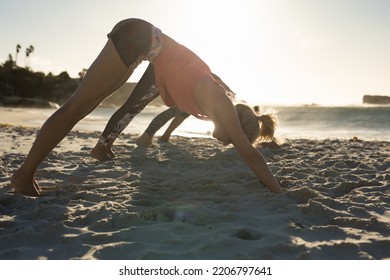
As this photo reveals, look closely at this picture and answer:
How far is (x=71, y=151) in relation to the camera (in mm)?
5258

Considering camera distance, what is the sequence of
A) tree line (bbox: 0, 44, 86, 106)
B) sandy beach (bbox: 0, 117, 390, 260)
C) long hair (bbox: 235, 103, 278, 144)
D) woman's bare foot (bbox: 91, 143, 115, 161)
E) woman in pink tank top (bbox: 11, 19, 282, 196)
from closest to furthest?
sandy beach (bbox: 0, 117, 390, 260)
woman in pink tank top (bbox: 11, 19, 282, 196)
long hair (bbox: 235, 103, 278, 144)
woman's bare foot (bbox: 91, 143, 115, 161)
tree line (bbox: 0, 44, 86, 106)

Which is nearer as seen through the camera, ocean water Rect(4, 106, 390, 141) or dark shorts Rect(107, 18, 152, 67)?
dark shorts Rect(107, 18, 152, 67)

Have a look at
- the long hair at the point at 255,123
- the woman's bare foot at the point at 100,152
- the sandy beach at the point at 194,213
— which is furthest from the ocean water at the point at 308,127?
the woman's bare foot at the point at 100,152

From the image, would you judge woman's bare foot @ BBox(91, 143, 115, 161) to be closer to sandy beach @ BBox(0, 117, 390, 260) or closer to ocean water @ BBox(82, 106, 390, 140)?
sandy beach @ BBox(0, 117, 390, 260)

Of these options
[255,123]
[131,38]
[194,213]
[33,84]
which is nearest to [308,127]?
[255,123]

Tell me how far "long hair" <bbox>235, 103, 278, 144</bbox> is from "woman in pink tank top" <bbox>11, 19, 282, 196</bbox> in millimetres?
303

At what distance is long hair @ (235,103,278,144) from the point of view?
332 centimetres

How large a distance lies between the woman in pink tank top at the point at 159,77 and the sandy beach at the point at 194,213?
0.26 m

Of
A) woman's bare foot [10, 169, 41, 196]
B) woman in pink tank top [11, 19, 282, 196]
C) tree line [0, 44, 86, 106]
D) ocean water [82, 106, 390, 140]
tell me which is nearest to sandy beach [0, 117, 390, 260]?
woman's bare foot [10, 169, 41, 196]

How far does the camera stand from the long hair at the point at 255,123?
3.32 m

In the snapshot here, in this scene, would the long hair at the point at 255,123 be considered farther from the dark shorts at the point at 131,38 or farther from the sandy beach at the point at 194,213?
the dark shorts at the point at 131,38

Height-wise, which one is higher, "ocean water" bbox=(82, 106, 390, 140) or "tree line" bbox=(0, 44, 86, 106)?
"tree line" bbox=(0, 44, 86, 106)
